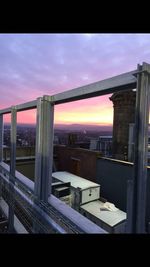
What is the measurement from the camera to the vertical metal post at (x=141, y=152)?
32.0 inches

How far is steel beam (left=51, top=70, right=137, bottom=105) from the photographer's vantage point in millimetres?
893

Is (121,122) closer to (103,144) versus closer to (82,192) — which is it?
(103,144)

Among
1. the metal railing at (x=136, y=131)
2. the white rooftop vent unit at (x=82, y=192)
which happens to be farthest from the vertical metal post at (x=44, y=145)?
the white rooftop vent unit at (x=82, y=192)

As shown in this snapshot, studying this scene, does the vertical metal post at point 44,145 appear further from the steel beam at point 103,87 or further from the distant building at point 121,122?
the distant building at point 121,122

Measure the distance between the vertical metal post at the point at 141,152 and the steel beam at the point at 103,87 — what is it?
0.24 feet

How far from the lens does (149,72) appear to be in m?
0.80

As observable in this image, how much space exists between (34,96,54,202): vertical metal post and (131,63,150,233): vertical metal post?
84 centimetres

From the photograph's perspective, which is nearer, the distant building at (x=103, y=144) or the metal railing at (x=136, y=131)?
the metal railing at (x=136, y=131)

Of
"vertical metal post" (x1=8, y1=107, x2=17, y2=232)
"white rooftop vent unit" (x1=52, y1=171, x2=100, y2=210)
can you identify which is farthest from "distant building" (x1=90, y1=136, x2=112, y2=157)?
"vertical metal post" (x1=8, y1=107, x2=17, y2=232)

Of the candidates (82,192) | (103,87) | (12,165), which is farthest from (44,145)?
(82,192)

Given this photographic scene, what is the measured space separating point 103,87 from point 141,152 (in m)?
0.42

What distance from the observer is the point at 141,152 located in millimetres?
832
